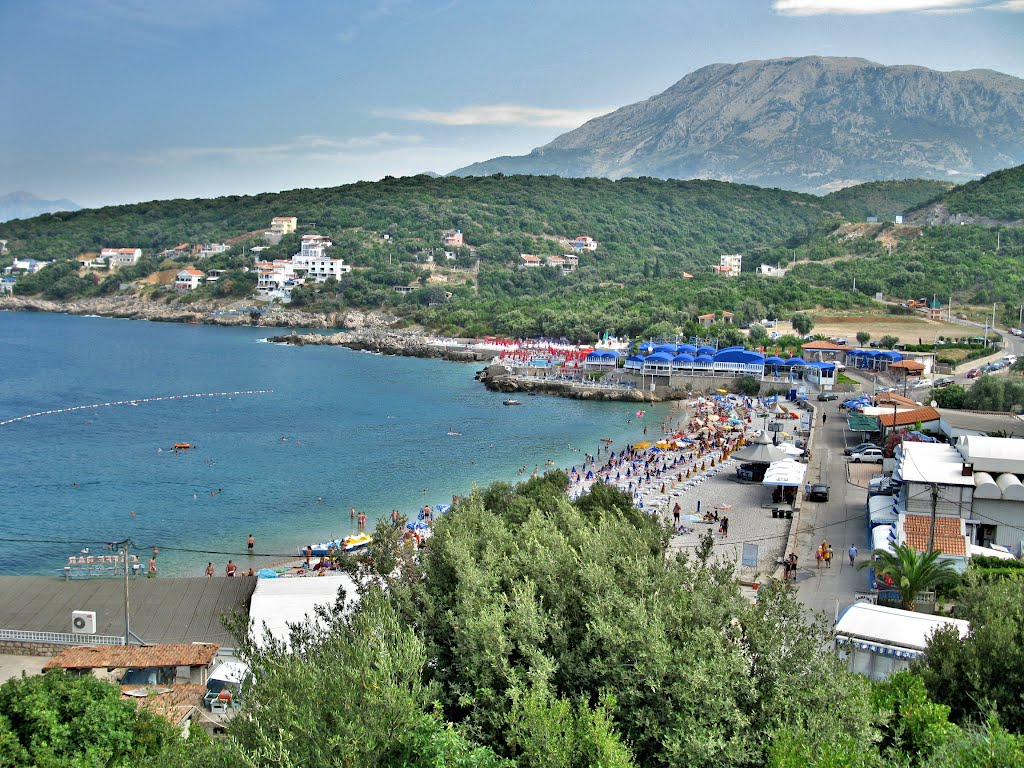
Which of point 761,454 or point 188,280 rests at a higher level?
point 188,280

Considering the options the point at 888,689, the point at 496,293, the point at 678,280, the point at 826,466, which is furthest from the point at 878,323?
the point at 888,689

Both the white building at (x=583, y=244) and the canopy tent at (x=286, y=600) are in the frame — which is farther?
the white building at (x=583, y=244)

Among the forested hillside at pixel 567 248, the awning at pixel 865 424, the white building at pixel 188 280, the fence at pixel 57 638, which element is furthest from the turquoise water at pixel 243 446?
the white building at pixel 188 280

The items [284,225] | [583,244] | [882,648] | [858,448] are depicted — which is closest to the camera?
[882,648]

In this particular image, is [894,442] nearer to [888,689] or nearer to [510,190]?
[888,689]

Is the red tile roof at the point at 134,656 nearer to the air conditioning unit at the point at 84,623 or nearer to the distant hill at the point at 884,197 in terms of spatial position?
the air conditioning unit at the point at 84,623

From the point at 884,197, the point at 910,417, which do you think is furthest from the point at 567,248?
the point at 910,417

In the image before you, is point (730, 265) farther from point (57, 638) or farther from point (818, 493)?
point (57, 638)
